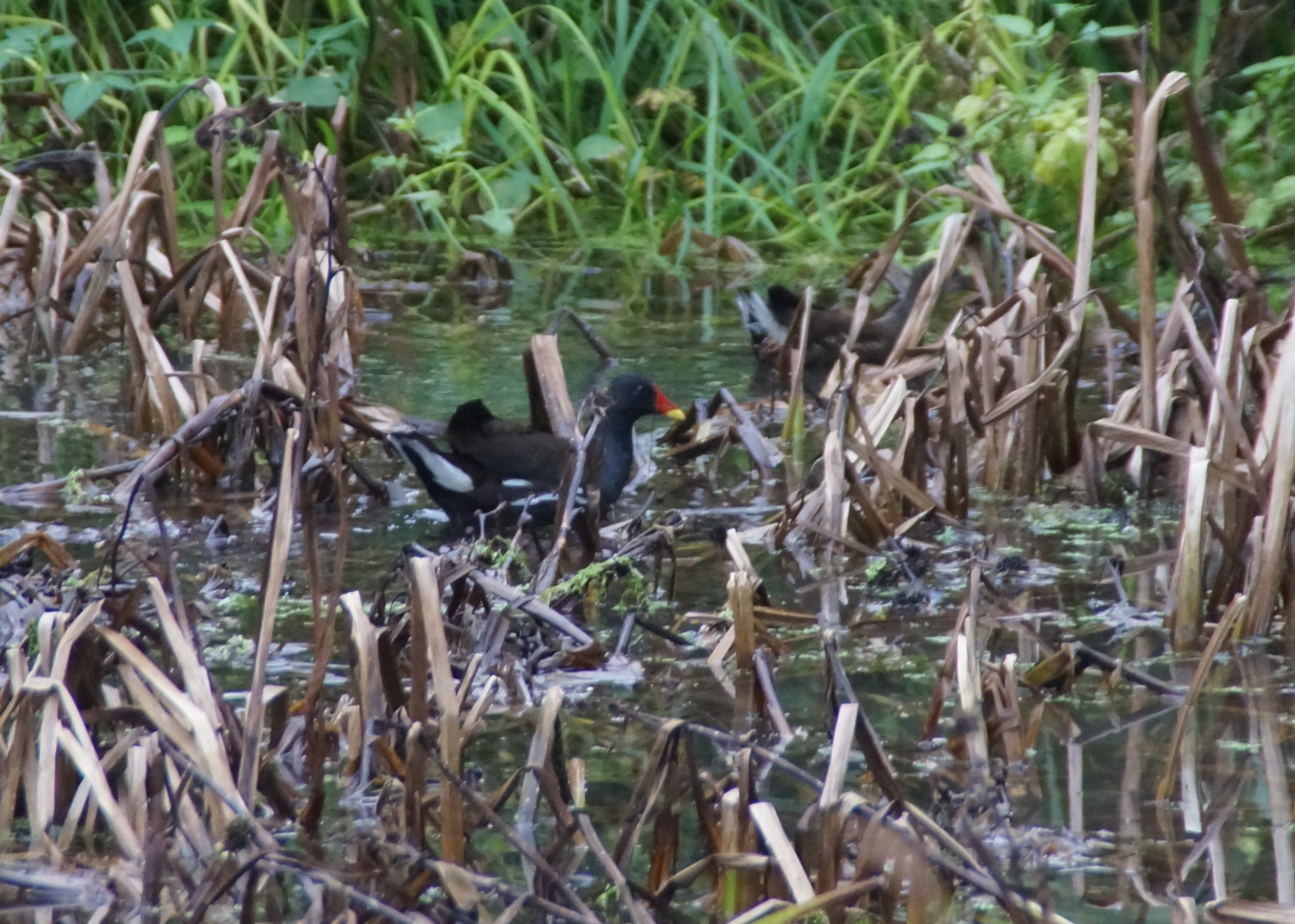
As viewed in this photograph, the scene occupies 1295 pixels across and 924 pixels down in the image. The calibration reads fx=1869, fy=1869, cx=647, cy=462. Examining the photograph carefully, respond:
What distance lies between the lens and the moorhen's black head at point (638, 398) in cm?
479

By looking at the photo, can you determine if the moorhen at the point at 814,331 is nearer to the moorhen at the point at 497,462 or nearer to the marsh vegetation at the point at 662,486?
the marsh vegetation at the point at 662,486

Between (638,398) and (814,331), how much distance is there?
1.29 metres

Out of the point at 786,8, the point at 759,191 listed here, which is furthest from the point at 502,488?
the point at 786,8

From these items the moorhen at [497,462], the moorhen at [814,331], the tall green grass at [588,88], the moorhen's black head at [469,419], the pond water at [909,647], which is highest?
the tall green grass at [588,88]

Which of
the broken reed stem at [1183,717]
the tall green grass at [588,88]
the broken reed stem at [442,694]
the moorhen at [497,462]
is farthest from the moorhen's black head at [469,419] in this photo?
the tall green grass at [588,88]

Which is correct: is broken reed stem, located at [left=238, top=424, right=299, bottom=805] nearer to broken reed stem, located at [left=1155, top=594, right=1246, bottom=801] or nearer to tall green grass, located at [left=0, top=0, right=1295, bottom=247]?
broken reed stem, located at [left=1155, top=594, right=1246, bottom=801]

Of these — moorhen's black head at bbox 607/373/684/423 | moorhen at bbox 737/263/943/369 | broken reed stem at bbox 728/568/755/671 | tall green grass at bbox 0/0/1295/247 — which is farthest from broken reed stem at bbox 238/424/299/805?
tall green grass at bbox 0/0/1295/247

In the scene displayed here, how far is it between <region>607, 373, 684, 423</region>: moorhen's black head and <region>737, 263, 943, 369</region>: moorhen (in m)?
1.09

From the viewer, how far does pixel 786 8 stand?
896cm

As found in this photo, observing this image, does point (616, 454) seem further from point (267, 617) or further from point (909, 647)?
point (267, 617)

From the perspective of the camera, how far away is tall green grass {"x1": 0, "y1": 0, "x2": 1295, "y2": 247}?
7730 millimetres

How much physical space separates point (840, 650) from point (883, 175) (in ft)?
17.2

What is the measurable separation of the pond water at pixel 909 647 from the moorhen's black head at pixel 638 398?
0.52 feet

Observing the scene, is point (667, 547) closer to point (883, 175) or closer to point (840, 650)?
point (840, 650)
